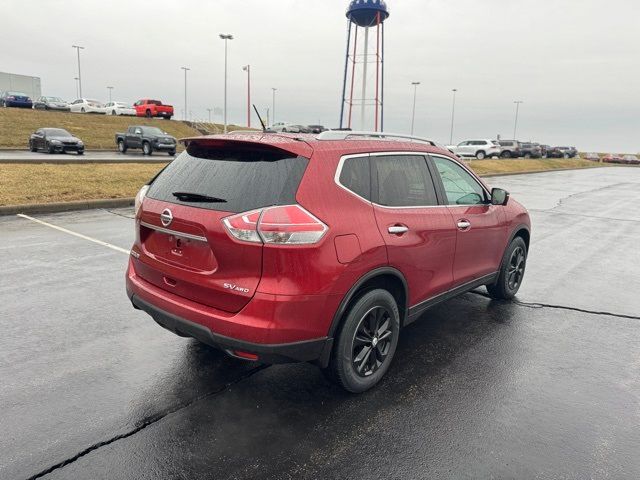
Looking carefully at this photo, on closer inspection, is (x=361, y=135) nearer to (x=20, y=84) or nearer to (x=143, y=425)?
(x=143, y=425)

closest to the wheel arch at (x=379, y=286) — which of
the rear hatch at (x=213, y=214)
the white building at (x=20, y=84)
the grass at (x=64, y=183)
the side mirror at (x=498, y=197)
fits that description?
the rear hatch at (x=213, y=214)

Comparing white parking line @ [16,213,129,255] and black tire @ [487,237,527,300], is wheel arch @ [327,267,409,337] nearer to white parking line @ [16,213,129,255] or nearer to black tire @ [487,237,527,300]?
black tire @ [487,237,527,300]

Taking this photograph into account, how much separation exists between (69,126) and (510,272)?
38.4 m

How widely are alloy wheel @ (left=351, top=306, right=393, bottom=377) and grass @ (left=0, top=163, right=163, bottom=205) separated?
975 centimetres

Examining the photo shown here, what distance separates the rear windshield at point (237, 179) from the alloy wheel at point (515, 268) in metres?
3.52

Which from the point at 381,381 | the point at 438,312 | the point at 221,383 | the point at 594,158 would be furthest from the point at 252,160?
the point at 594,158

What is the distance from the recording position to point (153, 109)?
4681 centimetres

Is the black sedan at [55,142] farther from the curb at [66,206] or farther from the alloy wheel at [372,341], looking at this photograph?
the alloy wheel at [372,341]

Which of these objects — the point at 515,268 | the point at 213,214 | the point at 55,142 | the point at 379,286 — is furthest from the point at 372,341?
the point at 55,142

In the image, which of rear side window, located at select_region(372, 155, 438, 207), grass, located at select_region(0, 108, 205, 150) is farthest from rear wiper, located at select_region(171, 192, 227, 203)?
grass, located at select_region(0, 108, 205, 150)

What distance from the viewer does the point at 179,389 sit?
340 centimetres

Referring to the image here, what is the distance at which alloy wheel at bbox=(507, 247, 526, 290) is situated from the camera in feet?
18.2

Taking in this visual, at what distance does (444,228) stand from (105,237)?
6.28 meters

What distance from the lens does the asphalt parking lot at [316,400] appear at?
269 cm
